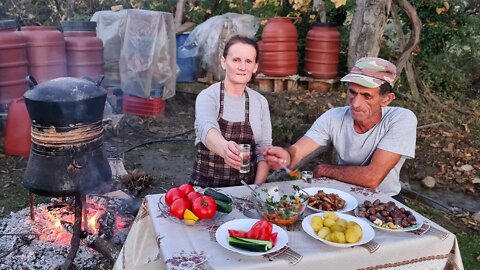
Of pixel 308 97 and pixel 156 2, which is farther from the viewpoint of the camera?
pixel 156 2

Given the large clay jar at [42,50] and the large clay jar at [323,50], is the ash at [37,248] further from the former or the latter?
the large clay jar at [323,50]

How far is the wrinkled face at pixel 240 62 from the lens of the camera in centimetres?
281

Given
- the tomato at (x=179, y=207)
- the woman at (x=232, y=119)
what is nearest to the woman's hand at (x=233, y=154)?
the woman at (x=232, y=119)

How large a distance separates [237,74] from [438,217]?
3023 mm

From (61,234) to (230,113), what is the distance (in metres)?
1.88

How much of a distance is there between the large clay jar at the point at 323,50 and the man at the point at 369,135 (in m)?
5.44

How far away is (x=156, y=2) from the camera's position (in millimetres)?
11469

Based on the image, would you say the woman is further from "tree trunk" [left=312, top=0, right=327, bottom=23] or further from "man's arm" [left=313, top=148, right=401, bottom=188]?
"tree trunk" [left=312, top=0, right=327, bottom=23]

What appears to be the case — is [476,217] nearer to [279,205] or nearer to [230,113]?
[230,113]

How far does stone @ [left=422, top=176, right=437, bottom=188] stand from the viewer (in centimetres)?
548

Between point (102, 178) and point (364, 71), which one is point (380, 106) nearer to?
point (364, 71)

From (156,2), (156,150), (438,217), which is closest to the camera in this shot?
(438,217)

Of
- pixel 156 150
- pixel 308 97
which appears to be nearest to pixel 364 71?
pixel 156 150

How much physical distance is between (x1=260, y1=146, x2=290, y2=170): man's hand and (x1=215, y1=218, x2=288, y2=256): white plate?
2.73ft
